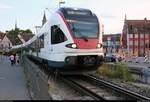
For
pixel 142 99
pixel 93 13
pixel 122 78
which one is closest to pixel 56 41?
pixel 93 13

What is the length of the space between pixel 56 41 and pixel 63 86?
110 inches

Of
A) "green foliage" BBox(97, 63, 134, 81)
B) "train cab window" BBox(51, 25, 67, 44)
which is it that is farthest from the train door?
"green foliage" BBox(97, 63, 134, 81)

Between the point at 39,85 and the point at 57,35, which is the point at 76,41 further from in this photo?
the point at 39,85

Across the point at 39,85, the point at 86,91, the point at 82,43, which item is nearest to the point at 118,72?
the point at 82,43

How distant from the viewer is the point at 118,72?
2731 cm

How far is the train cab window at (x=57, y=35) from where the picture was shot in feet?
73.7

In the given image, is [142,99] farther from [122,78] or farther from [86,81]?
[122,78]

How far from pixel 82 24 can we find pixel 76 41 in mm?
1114

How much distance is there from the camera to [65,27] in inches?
874

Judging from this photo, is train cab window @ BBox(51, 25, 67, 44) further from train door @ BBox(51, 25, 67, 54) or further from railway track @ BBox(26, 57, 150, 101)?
railway track @ BBox(26, 57, 150, 101)

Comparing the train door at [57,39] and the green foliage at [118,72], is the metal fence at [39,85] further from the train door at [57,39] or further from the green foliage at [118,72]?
the green foliage at [118,72]

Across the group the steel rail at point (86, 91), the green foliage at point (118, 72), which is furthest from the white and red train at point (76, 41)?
the green foliage at point (118, 72)

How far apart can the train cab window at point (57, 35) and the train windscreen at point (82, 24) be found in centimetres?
66

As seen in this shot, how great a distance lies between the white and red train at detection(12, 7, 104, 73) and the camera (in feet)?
72.1
